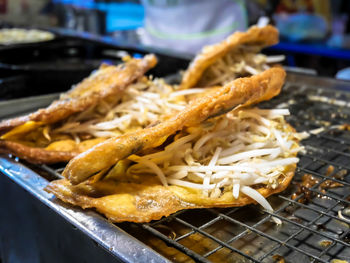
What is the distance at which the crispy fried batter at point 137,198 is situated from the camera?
1670mm

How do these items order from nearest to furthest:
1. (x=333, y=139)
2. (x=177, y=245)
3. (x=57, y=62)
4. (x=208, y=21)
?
(x=177, y=245)
(x=333, y=139)
(x=57, y=62)
(x=208, y=21)

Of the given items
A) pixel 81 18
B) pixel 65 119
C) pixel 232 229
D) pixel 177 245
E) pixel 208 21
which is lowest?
pixel 232 229

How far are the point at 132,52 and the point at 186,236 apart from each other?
3846mm

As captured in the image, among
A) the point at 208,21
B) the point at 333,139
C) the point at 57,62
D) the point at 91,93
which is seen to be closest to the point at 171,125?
the point at 91,93

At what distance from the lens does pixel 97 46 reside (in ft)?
18.1

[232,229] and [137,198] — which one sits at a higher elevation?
[137,198]

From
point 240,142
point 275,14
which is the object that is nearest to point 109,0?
point 275,14

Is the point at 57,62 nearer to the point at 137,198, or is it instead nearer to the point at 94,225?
the point at 137,198

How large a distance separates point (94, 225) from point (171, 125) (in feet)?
1.90

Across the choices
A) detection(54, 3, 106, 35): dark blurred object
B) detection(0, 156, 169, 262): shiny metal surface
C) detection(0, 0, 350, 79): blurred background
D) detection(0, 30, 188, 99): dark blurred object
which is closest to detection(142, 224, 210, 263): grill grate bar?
detection(0, 156, 169, 262): shiny metal surface

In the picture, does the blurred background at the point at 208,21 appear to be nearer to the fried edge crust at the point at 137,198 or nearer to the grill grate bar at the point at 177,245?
the fried edge crust at the point at 137,198

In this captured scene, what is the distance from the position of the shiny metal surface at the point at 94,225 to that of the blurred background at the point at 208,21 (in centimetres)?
310

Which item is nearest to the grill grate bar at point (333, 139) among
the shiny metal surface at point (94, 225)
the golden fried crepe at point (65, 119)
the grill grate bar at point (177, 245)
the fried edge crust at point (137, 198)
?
the fried edge crust at point (137, 198)

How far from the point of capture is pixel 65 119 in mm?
2740
